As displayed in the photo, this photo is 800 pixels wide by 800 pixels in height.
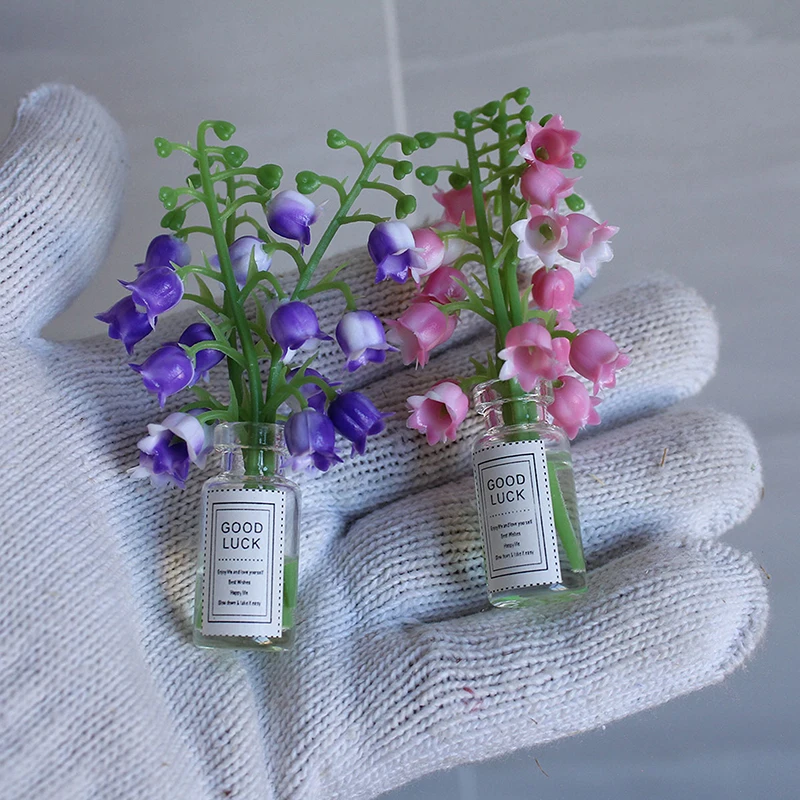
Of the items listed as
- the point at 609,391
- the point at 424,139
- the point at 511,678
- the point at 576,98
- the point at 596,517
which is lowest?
the point at 511,678

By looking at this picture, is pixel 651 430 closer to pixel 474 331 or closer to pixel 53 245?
pixel 474 331

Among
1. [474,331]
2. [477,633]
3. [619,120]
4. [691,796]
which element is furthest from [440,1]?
[691,796]

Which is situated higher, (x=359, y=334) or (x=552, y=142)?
(x=552, y=142)

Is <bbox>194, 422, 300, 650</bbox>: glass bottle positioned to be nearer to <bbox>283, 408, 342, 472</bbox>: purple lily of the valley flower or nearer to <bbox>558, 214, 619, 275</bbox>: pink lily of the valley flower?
<bbox>283, 408, 342, 472</bbox>: purple lily of the valley flower

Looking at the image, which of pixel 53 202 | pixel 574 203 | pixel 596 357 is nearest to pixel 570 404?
pixel 596 357

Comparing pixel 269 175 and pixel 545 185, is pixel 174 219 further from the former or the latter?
pixel 545 185

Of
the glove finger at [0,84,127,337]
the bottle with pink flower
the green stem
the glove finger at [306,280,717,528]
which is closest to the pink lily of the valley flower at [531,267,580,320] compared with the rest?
the bottle with pink flower
